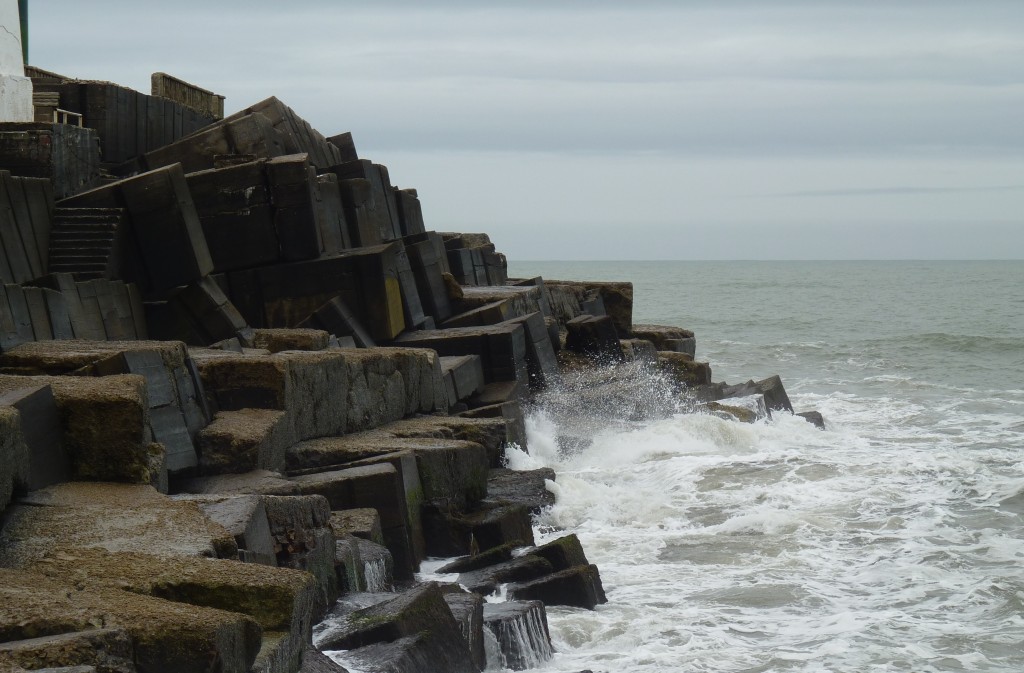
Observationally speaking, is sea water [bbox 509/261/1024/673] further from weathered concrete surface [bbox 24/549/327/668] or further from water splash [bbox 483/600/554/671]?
weathered concrete surface [bbox 24/549/327/668]

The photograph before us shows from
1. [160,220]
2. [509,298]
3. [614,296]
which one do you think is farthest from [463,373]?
[614,296]

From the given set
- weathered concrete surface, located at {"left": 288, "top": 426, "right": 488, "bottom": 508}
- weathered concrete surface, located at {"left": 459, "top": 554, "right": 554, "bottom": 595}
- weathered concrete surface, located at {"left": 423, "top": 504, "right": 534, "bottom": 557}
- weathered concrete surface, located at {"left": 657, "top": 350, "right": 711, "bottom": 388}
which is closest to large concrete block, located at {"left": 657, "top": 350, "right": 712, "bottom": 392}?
weathered concrete surface, located at {"left": 657, "top": 350, "right": 711, "bottom": 388}

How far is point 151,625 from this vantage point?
443cm

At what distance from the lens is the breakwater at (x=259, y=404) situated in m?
5.07

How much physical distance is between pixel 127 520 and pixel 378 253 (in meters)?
9.36

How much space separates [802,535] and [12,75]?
11.4m

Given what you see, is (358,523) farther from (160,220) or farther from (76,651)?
(160,220)

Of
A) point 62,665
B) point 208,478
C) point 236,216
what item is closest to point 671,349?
point 236,216

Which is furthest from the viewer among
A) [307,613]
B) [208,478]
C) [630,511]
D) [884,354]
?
[884,354]

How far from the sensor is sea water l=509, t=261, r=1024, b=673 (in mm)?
7926

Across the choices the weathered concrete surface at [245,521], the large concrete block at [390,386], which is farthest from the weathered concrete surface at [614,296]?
the weathered concrete surface at [245,521]

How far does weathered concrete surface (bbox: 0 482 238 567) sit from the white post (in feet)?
34.0

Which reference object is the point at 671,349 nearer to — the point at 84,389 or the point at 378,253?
the point at 378,253

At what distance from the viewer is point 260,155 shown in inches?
658
